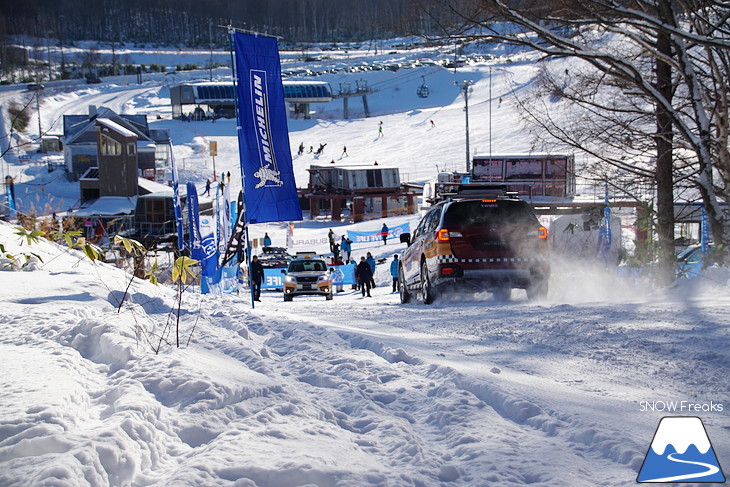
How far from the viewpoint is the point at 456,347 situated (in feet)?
22.3

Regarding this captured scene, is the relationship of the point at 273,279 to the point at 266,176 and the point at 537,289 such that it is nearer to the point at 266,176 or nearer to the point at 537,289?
the point at 266,176

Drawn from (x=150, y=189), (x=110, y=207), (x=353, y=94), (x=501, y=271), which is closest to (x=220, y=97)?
(x=353, y=94)

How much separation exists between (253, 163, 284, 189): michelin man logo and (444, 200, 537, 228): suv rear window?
396 cm

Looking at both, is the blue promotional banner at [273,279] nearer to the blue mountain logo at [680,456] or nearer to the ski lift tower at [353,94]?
the blue mountain logo at [680,456]

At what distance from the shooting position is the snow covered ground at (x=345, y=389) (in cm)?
339

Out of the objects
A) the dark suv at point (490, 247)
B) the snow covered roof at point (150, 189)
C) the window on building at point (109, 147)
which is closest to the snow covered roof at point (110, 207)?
the snow covered roof at point (150, 189)

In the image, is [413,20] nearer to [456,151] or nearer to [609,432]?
[609,432]

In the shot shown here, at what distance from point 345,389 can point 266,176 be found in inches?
358

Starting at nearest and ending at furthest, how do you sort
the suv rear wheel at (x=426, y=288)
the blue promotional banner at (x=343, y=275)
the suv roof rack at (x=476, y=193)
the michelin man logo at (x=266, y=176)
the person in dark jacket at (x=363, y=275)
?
the suv roof rack at (x=476, y=193) → the suv rear wheel at (x=426, y=288) → the michelin man logo at (x=266, y=176) → the person in dark jacket at (x=363, y=275) → the blue promotional banner at (x=343, y=275)

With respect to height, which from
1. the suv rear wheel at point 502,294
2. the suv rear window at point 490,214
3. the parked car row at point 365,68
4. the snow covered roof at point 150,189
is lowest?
the suv rear wheel at point 502,294

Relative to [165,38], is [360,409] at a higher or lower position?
lower

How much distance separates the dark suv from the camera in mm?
11086

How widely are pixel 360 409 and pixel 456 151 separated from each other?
215ft

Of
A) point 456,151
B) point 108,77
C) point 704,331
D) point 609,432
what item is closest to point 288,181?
point 704,331
